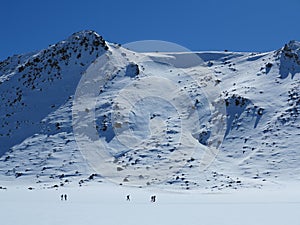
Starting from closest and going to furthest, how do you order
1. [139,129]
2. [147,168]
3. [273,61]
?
[147,168]
[139,129]
[273,61]

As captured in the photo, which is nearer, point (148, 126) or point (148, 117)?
point (148, 126)

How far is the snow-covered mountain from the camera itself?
5044cm

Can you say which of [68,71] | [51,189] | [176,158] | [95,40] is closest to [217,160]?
[176,158]

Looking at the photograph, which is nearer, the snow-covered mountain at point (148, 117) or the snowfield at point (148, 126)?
the snowfield at point (148, 126)

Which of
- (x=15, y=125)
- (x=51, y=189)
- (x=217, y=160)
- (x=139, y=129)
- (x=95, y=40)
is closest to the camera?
(x=51, y=189)

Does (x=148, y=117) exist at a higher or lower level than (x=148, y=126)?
higher

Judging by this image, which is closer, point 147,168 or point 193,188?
point 193,188

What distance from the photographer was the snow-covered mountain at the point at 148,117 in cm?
5044

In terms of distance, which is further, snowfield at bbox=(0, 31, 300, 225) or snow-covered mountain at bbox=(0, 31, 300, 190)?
snow-covered mountain at bbox=(0, 31, 300, 190)

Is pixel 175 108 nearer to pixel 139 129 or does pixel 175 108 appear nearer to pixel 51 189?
pixel 139 129

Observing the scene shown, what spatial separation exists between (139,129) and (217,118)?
41.9 feet

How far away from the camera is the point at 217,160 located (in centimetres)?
5306

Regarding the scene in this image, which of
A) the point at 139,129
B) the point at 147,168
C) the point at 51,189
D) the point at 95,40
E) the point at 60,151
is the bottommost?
the point at 51,189

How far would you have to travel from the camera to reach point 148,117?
210 feet
